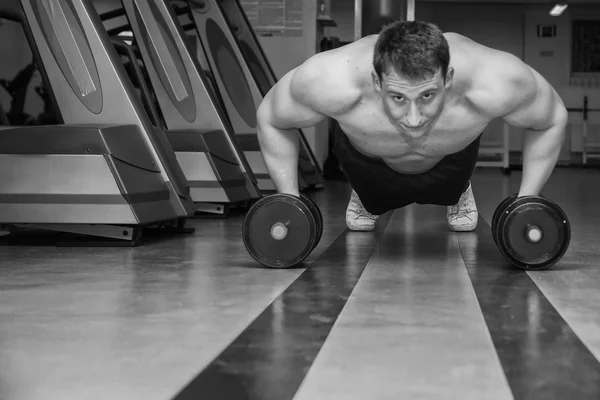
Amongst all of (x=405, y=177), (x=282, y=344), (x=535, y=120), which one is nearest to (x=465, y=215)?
(x=405, y=177)

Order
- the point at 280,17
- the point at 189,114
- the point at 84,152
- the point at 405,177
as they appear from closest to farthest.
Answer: the point at 405,177 → the point at 84,152 → the point at 189,114 → the point at 280,17

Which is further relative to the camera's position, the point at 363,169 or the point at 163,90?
the point at 163,90

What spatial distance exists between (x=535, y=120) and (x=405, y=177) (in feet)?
2.01

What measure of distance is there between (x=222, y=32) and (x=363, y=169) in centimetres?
350

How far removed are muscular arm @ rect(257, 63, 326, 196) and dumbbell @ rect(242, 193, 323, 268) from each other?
0.39 feet

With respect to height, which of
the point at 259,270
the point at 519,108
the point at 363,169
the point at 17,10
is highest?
the point at 17,10

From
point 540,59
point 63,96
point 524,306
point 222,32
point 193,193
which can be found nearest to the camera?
point 524,306

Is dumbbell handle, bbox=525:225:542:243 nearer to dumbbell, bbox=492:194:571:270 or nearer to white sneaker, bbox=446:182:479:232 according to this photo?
dumbbell, bbox=492:194:571:270

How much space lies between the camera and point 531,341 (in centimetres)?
169

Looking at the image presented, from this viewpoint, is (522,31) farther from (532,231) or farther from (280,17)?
(532,231)

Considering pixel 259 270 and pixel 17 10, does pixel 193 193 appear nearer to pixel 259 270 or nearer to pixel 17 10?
pixel 17 10

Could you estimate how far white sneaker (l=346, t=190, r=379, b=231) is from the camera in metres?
3.81

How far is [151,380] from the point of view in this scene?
4.59ft

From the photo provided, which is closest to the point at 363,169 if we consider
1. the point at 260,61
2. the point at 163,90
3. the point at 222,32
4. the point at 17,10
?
the point at 17,10
